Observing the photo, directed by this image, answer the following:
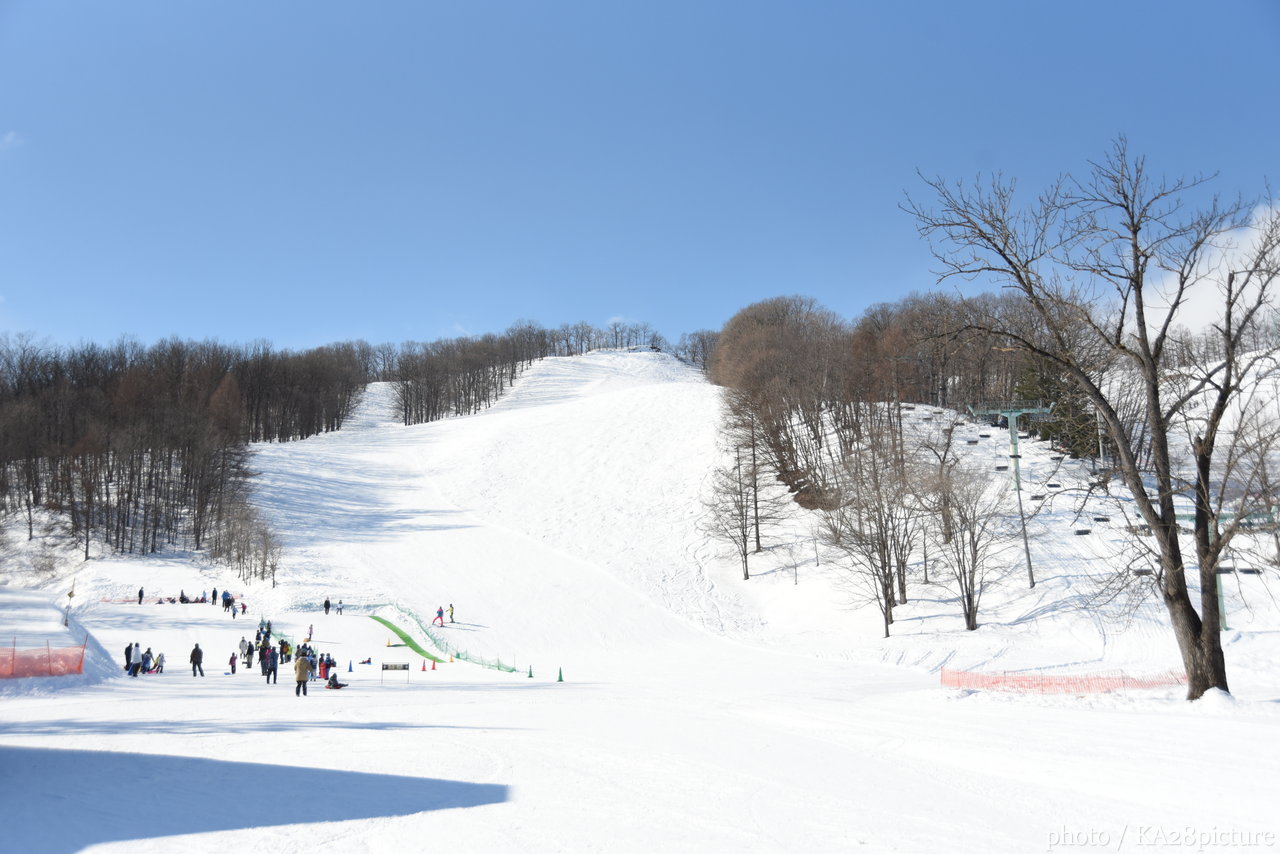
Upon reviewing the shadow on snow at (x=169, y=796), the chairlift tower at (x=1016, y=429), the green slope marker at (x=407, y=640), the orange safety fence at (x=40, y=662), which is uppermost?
the chairlift tower at (x=1016, y=429)

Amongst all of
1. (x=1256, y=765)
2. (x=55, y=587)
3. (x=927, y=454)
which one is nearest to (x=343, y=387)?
(x=55, y=587)

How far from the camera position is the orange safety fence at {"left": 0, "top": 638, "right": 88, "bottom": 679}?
62.7 feet

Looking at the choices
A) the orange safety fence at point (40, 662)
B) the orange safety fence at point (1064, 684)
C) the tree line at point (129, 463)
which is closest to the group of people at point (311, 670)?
the orange safety fence at point (40, 662)

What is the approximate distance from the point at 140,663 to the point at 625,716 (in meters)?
19.3

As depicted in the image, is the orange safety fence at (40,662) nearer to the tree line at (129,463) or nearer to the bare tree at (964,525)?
the tree line at (129,463)

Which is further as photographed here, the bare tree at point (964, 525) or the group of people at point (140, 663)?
the bare tree at point (964, 525)

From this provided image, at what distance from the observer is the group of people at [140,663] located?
930 inches

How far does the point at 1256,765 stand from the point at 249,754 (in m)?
13.0

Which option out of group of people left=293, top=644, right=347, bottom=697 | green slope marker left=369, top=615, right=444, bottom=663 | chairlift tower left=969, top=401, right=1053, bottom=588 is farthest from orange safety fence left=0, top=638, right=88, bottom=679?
chairlift tower left=969, top=401, right=1053, bottom=588

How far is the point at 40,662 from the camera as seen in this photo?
1970 cm

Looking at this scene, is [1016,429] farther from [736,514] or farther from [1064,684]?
[1064,684]

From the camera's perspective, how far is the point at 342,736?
12367 mm

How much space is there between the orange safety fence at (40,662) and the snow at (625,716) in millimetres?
528

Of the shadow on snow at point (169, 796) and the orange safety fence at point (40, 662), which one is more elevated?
the shadow on snow at point (169, 796)
